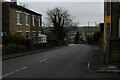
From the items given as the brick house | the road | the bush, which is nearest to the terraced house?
the bush

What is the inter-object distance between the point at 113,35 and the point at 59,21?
215 ft

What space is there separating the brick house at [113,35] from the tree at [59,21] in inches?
2521

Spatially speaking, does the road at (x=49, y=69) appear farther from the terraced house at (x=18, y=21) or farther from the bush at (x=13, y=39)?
the terraced house at (x=18, y=21)

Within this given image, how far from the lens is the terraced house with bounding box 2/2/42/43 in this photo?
44.0m

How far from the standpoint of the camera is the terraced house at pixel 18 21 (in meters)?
44.0

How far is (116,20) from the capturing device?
24141 millimetres

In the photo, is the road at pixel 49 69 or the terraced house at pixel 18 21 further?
the terraced house at pixel 18 21

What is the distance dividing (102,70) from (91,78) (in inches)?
129

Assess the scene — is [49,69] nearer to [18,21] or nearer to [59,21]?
[18,21]

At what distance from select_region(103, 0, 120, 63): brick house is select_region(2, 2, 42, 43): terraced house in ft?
74.3

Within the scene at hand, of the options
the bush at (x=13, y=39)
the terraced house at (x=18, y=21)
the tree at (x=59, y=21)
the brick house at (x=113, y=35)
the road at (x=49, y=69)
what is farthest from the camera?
the tree at (x=59, y=21)

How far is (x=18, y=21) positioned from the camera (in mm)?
47812

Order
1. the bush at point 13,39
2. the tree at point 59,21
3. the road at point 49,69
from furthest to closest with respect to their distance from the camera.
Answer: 1. the tree at point 59,21
2. the bush at point 13,39
3. the road at point 49,69

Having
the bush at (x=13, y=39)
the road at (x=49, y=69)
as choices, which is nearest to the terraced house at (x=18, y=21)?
the bush at (x=13, y=39)
